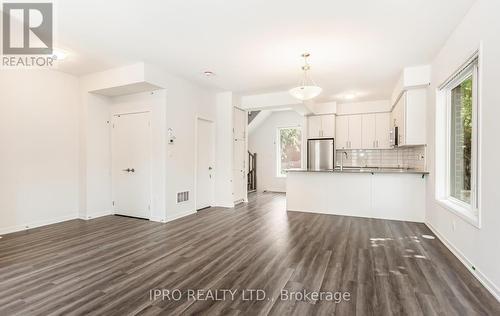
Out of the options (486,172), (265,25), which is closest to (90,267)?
(265,25)

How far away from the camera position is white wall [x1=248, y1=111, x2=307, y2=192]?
909 cm

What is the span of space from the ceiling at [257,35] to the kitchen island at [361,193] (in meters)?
2.05

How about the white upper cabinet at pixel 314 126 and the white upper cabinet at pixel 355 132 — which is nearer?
the white upper cabinet at pixel 355 132

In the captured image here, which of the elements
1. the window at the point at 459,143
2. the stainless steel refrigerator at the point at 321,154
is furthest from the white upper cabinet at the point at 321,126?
the window at the point at 459,143

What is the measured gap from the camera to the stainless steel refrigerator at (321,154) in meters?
7.46

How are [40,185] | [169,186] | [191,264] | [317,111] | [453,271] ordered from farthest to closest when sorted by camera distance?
[317,111], [169,186], [40,185], [191,264], [453,271]

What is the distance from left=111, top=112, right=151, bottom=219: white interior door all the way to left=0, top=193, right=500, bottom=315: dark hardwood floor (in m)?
0.84

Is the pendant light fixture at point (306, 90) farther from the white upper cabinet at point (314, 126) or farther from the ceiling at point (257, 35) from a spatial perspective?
the white upper cabinet at point (314, 126)

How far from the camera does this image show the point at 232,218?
16.5 ft

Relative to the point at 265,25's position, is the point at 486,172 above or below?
below

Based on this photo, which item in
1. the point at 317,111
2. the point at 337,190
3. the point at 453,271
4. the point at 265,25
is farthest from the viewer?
the point at 317,111

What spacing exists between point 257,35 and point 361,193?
12.2 ft

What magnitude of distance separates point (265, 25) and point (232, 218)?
3.51 metres

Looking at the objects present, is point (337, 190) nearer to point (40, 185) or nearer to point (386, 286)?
point (386, 286)
